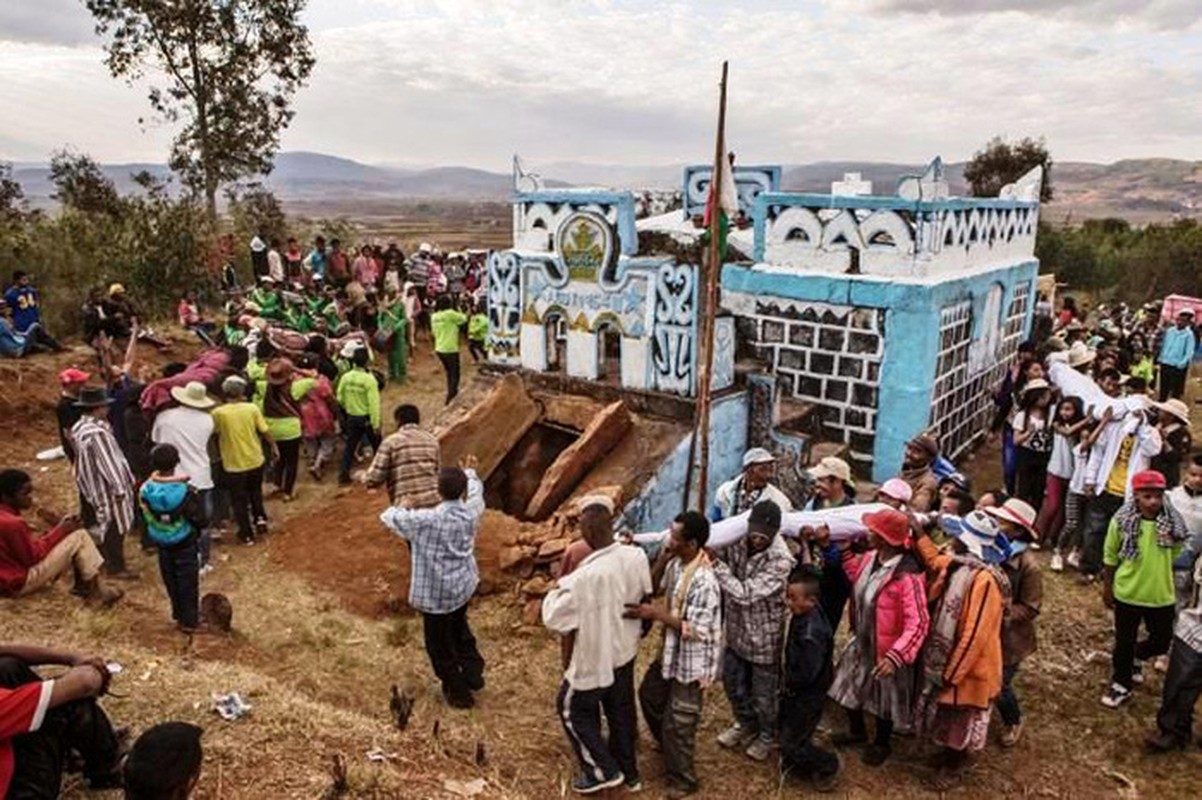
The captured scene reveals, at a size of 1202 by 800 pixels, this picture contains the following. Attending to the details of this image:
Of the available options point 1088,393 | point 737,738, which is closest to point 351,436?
point 737,738

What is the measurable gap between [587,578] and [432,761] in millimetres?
1424

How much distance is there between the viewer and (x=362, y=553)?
773cm

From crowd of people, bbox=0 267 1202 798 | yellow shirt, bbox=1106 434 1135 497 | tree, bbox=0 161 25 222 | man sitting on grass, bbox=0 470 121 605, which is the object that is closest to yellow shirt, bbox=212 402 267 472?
crowd of people, bbox=0 267 1202 798

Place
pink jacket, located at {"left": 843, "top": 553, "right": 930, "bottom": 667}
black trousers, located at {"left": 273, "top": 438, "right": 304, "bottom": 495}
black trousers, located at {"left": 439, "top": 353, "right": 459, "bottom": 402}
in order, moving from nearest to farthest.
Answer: pink jacket, located at {"left": 843, "top": 553, "right": 930, "bottom": 667}, black trousers, located at {"left": 273, "top": 438, "right": 304, "bottom": 495}, black trousers, located at {"left": 439, "top": 353, "right": 459, "bottom": 402}

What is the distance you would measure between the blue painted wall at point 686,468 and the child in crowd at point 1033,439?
2789 mm

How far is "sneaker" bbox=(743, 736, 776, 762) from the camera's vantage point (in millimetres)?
5074

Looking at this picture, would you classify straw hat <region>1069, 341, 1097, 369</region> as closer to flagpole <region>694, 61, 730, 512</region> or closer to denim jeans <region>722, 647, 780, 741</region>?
flagpole <region>694, 61, 730, 512</region>

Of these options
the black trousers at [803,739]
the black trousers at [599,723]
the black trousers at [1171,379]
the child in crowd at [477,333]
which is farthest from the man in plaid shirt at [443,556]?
the black trousers at [1171,379]

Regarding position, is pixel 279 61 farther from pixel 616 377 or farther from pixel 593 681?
pixel 593 681

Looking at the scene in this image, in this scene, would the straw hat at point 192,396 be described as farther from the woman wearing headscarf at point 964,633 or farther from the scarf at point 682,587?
the woman wearing headscarf at point 964,633

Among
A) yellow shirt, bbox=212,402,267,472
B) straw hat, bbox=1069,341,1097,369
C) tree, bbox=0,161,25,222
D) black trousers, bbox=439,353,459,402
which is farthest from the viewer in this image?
tree, bbox=0,161,25,222

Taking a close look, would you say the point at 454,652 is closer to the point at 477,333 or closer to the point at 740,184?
the point at 740,184

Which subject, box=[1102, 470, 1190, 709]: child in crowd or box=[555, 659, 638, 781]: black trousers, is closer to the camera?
box=[555, 659, 638, 781]: black trousers

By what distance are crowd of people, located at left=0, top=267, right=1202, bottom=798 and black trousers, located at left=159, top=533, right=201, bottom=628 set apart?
2cm
